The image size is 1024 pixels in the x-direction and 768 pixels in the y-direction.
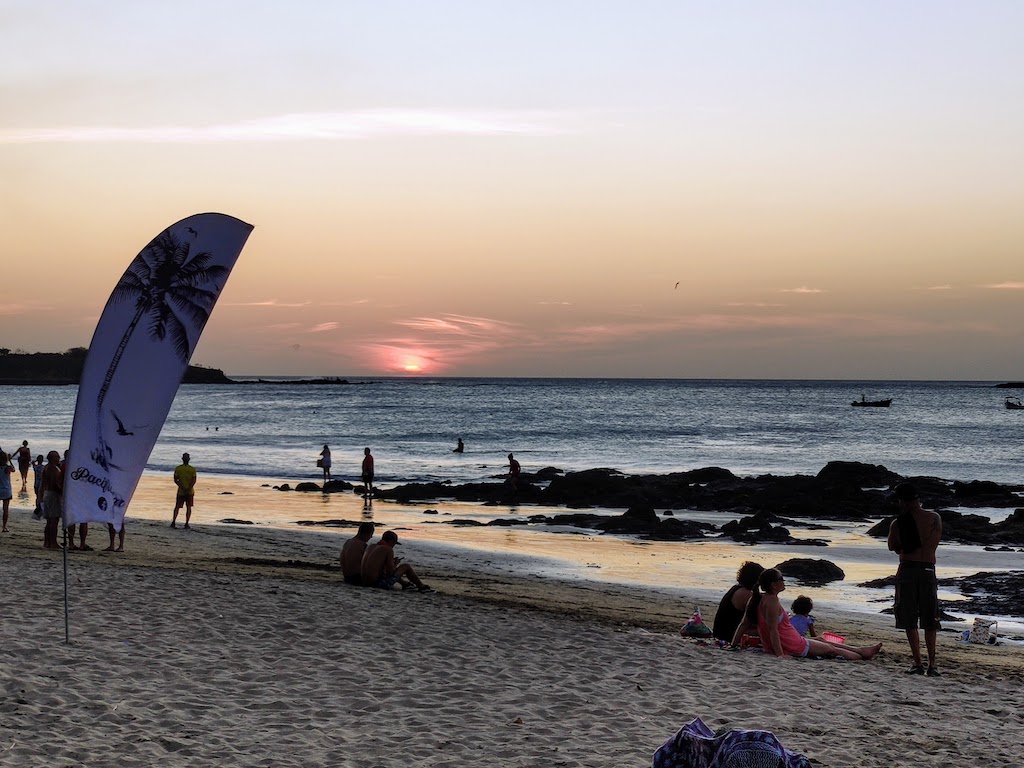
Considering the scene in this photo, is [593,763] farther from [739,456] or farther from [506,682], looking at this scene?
[739,456]

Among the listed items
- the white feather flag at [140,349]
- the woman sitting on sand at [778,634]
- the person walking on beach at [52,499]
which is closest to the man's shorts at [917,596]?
the woman sitting on sand at [778,634]

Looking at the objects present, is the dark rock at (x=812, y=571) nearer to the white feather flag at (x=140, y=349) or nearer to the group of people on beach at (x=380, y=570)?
the group of people on beach at (x=380, y=570)

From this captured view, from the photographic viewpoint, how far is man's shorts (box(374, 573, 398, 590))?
13.0 m

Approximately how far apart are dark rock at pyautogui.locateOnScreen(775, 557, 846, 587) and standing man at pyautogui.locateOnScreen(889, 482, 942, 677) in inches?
327

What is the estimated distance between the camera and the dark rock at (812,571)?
60.3 feet

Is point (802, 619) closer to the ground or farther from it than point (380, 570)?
closer to the ground

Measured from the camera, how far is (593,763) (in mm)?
6672

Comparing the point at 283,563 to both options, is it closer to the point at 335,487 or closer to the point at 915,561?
the point at 915,561

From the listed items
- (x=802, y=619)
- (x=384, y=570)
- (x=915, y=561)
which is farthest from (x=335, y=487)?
(x=915, y=561)

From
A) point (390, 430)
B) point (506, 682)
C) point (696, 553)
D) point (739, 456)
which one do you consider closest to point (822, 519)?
point (696, 553)

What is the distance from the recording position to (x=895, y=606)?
32.4ft

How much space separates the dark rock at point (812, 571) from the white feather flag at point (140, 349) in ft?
43.4

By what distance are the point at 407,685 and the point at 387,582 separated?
472 centimetres

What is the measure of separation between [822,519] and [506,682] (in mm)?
22207
